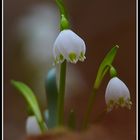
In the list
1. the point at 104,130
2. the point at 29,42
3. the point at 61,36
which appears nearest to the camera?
the point at 61,36

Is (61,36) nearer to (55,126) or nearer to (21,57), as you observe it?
(55,126)

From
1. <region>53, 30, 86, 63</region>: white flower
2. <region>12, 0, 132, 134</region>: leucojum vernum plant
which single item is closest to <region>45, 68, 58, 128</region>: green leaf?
<region>12, 0, 132, 134</region>: leucojum vernum plant

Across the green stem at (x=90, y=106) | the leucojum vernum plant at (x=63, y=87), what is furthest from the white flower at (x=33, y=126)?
the green stem at (x=90, y=106)

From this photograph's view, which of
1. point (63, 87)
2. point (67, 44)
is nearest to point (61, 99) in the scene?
point (63, 87)

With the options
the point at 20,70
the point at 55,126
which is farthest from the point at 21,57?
the point at 55,126

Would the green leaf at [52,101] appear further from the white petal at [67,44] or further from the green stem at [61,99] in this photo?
the white petal at [67,44]

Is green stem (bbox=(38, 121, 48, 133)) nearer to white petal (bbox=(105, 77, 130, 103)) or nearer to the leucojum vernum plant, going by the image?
the leucojum vernum plant

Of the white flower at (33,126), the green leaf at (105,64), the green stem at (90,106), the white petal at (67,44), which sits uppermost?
the white petal at (67,44)
